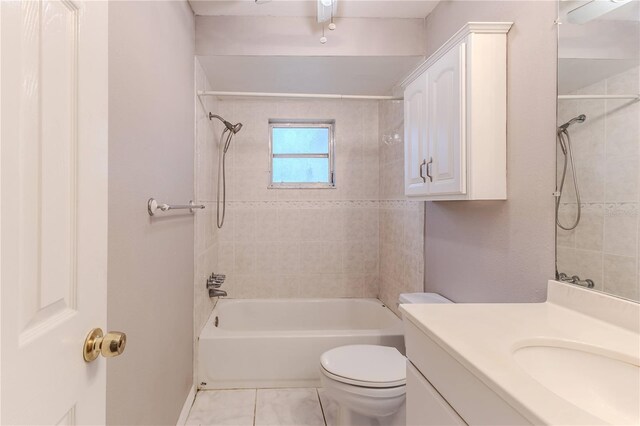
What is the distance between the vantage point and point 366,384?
60.4 inches

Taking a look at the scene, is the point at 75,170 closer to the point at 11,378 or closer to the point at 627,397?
the point at 11,378

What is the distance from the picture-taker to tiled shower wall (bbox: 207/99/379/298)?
9.89 ft

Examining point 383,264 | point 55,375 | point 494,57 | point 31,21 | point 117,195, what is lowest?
point 383,264

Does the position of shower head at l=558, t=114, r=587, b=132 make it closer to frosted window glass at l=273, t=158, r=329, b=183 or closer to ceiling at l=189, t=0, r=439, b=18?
ceiling at l=189, t=0, r=439, b=18

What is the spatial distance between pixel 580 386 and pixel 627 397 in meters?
0.08

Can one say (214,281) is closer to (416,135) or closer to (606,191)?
(416,135)

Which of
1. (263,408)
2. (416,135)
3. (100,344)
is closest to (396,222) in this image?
(416,135)

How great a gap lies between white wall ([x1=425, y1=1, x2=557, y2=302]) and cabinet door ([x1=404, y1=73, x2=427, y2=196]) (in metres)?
0.28

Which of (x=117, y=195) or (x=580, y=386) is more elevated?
(x=117, y=195)

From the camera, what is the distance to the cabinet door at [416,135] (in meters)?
1.70

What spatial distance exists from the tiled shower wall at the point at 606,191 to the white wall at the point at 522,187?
0.24 feet

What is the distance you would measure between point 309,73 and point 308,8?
453 mm

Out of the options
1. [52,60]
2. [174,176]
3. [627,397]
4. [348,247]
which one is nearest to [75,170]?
[52,60]

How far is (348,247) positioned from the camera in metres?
3.10
